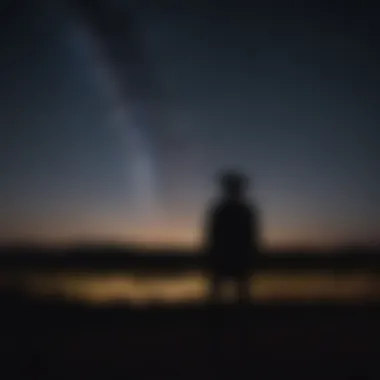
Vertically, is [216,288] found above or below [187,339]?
above

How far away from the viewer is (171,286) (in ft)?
48.5

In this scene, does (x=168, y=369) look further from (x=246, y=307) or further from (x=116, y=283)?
(x=116, y=283)

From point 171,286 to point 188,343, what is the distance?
26.1ft

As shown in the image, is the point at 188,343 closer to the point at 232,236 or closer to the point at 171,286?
the point at 232,236

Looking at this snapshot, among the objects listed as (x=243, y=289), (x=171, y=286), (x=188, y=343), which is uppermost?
(x=171, y=286)

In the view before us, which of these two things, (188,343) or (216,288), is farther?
(216,288)

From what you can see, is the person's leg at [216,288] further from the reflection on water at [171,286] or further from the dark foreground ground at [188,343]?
the reflection on water at [171,286]

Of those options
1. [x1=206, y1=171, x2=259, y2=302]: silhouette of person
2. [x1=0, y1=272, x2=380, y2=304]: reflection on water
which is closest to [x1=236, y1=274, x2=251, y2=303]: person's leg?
[x1=206, y1=171, x2=259, y2=302]: silhouette of person

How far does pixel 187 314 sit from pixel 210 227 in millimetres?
3330

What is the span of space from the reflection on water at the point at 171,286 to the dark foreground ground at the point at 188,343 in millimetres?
2421

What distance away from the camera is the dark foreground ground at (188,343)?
5.43 metres

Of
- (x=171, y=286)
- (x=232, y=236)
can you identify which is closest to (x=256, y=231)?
(x=232, y=236)

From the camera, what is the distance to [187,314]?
9.57 meters

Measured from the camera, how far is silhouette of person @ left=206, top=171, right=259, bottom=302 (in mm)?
6621
